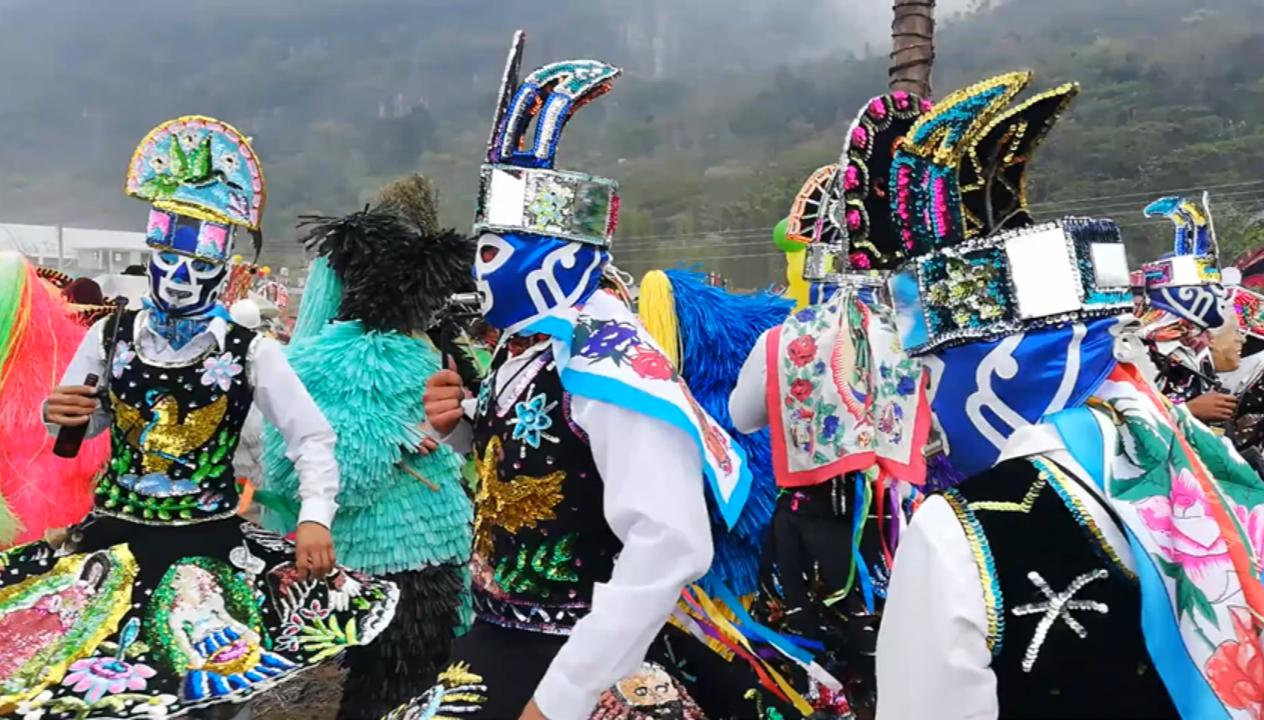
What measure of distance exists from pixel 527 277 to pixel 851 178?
765 mm

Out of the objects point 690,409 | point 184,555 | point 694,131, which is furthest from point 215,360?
point 694,131

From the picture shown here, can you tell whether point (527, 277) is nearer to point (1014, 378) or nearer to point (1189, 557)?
point (1014, 378)

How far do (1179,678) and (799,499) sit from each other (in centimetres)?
225

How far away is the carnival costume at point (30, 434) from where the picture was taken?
4121mm

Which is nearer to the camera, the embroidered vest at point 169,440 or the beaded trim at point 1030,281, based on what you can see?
the beaded trim at point 1030,281

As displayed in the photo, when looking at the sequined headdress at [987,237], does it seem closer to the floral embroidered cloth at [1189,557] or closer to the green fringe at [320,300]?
the floral embroidered cloth at [1189,557]

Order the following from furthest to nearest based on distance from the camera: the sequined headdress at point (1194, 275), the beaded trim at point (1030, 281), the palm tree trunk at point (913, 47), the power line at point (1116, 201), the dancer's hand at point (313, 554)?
1. the power line at point (1116, 201)
2. the palm tree trunk at point (913, 47)
3. the sequined headdress at point (1194, 275)
4. the dancer's hand at point (313, 554)
5. the beaded trim at point (1030, 281)

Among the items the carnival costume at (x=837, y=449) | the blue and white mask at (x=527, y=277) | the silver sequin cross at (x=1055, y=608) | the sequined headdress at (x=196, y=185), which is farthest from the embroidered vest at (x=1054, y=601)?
the sequined headdress at (x=196, y=185)

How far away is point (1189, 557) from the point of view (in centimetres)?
128

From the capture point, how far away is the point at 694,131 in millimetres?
107938

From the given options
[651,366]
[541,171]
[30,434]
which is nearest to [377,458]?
[30,434]

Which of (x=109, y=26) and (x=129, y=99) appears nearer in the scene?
(x=129, y=99)

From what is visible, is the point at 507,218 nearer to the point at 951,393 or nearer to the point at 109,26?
the point at 951,393

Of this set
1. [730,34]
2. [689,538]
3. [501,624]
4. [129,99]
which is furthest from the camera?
[730,34]
